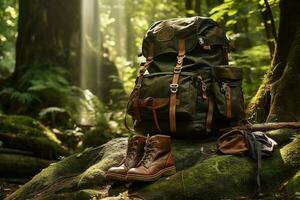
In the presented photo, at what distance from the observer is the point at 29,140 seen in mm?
8047

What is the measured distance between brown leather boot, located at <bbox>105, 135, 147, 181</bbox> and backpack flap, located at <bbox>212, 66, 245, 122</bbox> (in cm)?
90

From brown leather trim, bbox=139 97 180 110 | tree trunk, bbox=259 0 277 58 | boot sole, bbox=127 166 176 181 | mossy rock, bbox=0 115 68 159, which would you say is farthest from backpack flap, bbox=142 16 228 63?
mossy rock, bbox=0 115 68 159

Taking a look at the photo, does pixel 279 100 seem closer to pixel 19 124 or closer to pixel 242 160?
pixel 242 160

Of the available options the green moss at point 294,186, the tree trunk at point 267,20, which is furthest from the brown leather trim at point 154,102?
the tree trunk at point 267,20

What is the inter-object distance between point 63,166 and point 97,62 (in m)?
9.43

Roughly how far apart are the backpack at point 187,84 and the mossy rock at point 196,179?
0.30 m

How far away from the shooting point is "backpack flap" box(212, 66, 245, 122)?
4684 millimetres

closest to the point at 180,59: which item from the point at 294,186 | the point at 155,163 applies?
the point at 155,163

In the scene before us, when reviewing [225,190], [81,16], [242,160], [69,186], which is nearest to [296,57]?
[242,160]

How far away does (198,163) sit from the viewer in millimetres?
4383

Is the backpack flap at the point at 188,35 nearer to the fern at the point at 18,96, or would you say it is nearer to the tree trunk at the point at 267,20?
the tree trunk at the point at 267,20

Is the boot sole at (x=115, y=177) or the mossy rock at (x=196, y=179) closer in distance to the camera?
the mossy rock at (x=196, y=179)

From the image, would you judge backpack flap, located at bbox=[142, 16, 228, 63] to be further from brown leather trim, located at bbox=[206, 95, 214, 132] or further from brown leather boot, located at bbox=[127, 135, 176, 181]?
brown leather boot, located at bbox=[127, 135, 176, 181]

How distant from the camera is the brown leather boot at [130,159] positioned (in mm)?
4211
